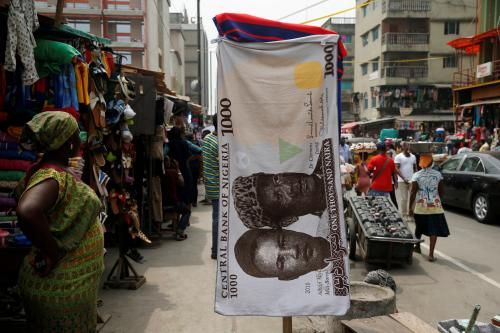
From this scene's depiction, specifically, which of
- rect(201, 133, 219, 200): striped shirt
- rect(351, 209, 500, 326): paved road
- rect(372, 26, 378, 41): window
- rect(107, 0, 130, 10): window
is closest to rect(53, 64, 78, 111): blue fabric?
rect(201, 133, 219, 200): striped shirt

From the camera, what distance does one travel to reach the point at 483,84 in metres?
23.8

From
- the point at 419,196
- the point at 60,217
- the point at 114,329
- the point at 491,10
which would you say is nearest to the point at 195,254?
the point at 114,329

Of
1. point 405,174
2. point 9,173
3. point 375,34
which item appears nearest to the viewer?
point 9,173

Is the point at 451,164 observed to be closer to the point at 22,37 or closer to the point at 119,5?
the point at 22,37

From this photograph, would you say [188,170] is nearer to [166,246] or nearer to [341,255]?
[166,246]

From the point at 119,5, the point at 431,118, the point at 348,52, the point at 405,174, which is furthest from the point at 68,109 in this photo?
the point at 348,52

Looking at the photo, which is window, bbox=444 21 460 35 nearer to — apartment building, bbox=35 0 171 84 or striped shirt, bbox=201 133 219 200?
apartment building, bbox=35 0 171 84

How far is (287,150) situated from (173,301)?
2.82 m

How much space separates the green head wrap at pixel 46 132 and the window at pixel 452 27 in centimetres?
4356

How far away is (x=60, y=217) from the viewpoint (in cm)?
239

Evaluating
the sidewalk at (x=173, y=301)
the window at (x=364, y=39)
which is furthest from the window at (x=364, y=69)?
the sidewalk at (x=173, y=301)

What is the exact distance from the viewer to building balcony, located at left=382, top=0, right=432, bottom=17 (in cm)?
3884

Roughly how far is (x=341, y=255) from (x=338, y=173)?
0.54 m

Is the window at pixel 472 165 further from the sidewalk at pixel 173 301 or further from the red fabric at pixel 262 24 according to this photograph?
the red fabric at pixel 262 24
